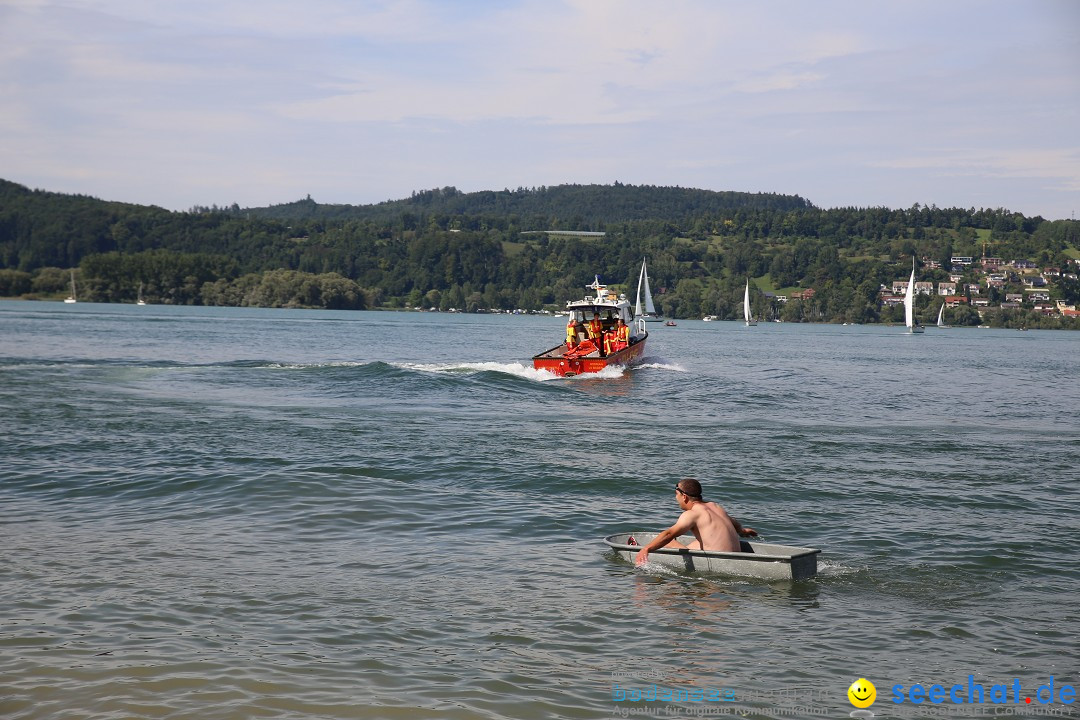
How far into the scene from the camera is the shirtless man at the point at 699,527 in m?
11.4

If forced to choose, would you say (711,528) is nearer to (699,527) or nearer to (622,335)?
(699,527)

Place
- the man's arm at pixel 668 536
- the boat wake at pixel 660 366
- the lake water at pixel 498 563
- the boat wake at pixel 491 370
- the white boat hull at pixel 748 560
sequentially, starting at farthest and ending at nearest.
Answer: the boat wake at pixel 660 366, the boat wake at pixel 491 370, the man's arm at pixel 668 536, the white boat hull at pixel 748 560, the lake water at pixel 498 563

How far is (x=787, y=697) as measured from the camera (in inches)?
313

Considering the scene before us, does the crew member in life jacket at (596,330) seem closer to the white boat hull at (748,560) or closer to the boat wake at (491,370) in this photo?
the boat wake at (491,370)

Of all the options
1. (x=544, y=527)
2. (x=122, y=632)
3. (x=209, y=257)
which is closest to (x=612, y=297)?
(x=544, y=527)

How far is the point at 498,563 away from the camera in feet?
38.9

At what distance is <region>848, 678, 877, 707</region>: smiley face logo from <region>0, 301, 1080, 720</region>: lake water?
0.61 ft

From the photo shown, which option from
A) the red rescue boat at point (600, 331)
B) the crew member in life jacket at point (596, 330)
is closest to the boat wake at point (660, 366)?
the red rescue boat at point (600, 331)

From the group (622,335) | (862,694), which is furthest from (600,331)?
(862,694)

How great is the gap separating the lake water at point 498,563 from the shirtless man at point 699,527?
17.1 inches

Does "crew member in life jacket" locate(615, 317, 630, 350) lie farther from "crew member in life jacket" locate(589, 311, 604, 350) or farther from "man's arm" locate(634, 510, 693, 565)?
"man's arm" locate(634, 510, 693, 565)

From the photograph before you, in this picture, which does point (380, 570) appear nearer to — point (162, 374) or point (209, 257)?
point (162, 374)

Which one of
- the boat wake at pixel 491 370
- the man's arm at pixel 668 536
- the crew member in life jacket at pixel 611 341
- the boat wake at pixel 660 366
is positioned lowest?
the man's arm at pixel 668 536

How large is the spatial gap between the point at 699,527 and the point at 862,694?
377 centimetres
